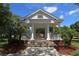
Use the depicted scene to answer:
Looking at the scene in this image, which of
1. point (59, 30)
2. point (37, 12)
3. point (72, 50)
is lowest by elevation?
point (72, 50)

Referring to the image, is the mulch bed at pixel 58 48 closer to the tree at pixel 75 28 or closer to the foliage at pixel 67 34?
the foliage at pixel 67 34

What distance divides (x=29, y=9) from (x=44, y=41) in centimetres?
56

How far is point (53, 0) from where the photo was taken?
3.84 metres

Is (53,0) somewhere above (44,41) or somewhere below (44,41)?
above

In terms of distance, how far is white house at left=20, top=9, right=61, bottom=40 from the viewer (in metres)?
3.87

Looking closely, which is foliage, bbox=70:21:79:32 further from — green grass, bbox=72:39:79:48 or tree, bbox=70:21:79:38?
green grass, bbox=72:39:79:48

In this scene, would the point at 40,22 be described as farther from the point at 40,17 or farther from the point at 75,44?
the point at 75,44

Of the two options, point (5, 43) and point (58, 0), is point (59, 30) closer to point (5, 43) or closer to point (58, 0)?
point (58, 0)

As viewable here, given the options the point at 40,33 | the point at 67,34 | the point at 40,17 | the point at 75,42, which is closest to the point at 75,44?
the point at 75,42

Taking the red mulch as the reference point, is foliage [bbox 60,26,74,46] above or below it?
above

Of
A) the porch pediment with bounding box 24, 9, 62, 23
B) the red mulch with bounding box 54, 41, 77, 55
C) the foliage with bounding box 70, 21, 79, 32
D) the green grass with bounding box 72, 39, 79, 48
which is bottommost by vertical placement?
the red mulch with bounding box 54, 41, 77, 55

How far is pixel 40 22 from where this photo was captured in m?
3.88

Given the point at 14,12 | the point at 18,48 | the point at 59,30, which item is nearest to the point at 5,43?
the point at 18,48

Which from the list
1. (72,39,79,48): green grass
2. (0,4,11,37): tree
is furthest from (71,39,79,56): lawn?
(0,4,11,37): tree
